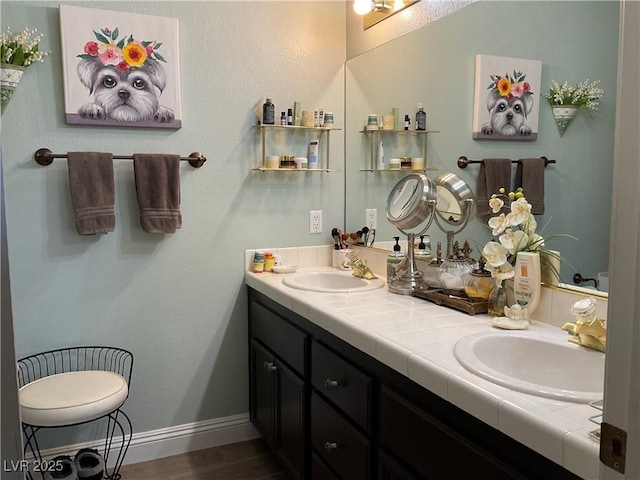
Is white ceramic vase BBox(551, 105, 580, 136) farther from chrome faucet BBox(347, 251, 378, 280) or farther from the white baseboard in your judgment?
the white baseboard

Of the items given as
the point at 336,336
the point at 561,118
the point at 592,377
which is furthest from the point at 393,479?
the point at 561,118

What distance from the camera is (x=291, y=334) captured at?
2.09m

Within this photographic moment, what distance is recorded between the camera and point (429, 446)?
4.17ft

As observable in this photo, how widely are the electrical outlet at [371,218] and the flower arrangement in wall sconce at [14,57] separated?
1.62 m

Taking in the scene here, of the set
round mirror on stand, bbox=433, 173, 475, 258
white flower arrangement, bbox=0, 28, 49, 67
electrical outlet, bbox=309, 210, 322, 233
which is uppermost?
white flower arrangement, bbox=0, 28, 49, 67

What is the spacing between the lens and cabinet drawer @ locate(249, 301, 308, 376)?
6.63ft

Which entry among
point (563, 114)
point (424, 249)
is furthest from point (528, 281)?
point (424, 249)

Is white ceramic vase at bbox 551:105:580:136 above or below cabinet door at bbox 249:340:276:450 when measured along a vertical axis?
above

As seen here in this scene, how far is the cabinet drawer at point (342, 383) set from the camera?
156 centimetres

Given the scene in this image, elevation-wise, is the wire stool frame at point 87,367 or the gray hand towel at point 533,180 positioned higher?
the gray hand towel at point 533,180

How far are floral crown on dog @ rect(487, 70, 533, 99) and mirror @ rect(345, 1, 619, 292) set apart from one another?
0.21ft

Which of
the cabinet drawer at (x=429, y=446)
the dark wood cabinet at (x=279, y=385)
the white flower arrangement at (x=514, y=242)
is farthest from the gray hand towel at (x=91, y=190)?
the white flower arrangement at (x=514, y=242)

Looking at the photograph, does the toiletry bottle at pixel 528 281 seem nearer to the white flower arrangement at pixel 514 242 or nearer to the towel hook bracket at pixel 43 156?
the white flower arrangement at pixel 514 242

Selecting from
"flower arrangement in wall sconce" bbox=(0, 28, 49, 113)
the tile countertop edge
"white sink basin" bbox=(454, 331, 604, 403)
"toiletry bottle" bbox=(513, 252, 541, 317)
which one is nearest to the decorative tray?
the tile countertop edge
